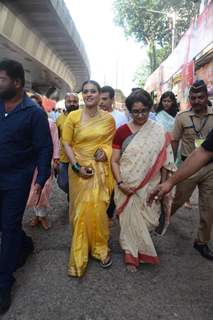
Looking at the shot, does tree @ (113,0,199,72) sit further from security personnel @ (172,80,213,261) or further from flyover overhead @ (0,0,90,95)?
security personnel @ (172,80,213,261)

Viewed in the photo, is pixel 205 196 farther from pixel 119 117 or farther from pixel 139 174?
pixel 119 117

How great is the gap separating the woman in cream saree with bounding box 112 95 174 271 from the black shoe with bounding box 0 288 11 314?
1.08 m

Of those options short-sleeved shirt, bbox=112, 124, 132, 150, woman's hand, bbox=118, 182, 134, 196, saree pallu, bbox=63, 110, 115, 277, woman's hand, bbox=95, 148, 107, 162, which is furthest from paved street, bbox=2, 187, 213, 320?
short-sleeved shirt, bbox=112, 124, 132, 150

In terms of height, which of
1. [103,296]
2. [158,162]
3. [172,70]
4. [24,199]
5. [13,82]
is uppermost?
[172,70]

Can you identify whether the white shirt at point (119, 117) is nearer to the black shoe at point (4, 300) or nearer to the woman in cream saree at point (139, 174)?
the woman in cream saree at point (139, 174)

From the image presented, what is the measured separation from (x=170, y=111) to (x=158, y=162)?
2.27 metres

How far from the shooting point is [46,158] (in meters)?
2.99

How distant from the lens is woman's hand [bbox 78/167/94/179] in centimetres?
350

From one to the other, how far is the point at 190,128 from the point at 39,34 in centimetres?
812

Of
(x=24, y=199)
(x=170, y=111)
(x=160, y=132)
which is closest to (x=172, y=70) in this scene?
(x=170, y=111)

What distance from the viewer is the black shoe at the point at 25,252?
3.39 metres

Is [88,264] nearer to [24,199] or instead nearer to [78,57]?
[24,199]

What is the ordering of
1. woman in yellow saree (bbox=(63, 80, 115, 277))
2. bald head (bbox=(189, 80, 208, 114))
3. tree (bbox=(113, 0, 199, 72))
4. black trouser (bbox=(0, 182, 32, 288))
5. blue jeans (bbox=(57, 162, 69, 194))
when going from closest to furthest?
black trouser (bbox=(0, 182, 32, 288)) → woman in yellow saree (bbox=(63, 80, 115, 277)) → bald head (bbox=(189, 80, 208, 114)) → blue jeans (bbox=(57, 162, 69, 194)) → tree (bbox=(113, 0, 199, 72))

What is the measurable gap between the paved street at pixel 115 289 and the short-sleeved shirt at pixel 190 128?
1094 millimetres
